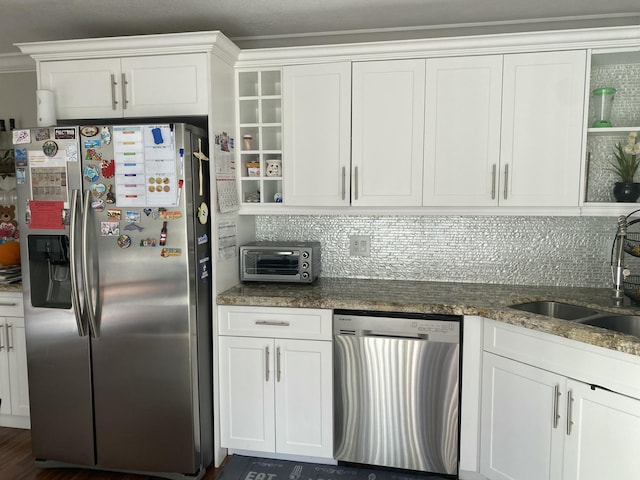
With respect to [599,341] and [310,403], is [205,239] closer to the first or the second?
[310,403]

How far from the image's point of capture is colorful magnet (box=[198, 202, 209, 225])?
7.87 ft

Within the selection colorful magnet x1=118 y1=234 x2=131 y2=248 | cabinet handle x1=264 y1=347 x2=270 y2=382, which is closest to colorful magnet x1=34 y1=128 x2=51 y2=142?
colorful magnet x1=118 y1=234 x2=131 y2=248

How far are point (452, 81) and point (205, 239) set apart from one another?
1577mm

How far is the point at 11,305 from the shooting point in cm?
282

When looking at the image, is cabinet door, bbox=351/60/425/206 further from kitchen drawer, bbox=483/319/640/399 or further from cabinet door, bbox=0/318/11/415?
cabinet door, bbox=0/318/11/415

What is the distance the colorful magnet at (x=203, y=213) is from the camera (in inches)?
94.4

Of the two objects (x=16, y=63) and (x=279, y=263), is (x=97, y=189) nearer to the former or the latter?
(x=279, y=263)

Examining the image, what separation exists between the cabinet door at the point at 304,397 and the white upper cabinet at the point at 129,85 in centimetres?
137

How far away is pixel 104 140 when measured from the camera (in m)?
2.31

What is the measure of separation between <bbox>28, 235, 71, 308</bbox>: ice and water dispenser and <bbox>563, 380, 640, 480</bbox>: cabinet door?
8.08ft

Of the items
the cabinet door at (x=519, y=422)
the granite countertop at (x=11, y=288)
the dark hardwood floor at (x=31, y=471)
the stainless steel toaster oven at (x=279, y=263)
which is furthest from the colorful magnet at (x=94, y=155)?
the cabinet door at (x=519, y=422)

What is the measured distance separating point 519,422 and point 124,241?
208 cm

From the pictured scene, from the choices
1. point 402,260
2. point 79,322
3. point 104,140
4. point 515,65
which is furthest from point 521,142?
point 79,322

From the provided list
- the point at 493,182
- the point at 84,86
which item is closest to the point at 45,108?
the point at 84,86
